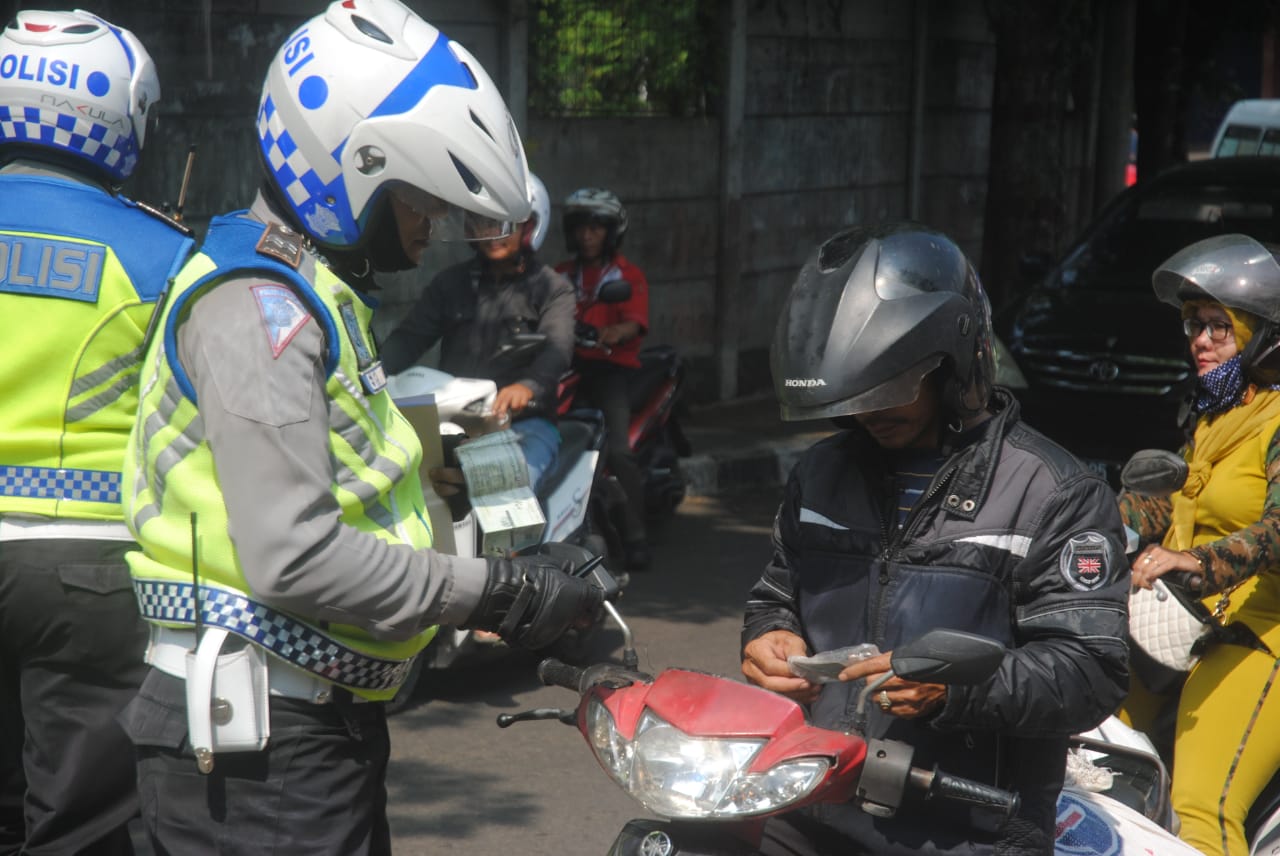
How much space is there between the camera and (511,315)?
20.6 feet

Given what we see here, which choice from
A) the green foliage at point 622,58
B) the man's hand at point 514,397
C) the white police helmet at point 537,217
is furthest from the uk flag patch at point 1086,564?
the green foliage at point 622,58

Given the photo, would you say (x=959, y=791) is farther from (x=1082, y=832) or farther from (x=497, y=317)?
(x=497, y=317)

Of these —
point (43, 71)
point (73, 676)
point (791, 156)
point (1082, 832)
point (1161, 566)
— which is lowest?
point (1082, 832)

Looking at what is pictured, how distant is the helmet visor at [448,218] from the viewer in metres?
2.57

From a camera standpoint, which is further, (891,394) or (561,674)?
(561,674)

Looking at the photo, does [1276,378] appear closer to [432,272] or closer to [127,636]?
[127,636]

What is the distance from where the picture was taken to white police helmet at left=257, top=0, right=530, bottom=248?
2482 millimetres

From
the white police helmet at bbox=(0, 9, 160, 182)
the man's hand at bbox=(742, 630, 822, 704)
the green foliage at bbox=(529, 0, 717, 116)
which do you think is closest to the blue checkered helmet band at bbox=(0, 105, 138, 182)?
the white police helmet at bbox=(0, 9, 160, 182)

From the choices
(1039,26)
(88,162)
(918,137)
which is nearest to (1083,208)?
(918,137)

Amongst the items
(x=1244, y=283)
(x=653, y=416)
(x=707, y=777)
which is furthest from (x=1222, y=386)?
(x=653, y=416)

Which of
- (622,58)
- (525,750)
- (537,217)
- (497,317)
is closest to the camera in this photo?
(525,750)

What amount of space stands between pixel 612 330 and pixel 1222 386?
3970 millimetres

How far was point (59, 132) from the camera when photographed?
3.15 m

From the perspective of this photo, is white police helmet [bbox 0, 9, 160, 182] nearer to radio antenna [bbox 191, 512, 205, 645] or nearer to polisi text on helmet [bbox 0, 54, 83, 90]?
polisi text on helmet [bbox 0, 54, 83, 90]
